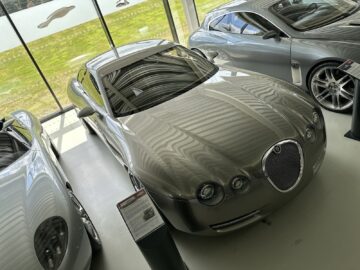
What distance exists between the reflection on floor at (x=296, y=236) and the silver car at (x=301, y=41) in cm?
44

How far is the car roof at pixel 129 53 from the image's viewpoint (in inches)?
97.0

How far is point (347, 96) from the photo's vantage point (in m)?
2.51

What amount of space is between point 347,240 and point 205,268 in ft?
2.72

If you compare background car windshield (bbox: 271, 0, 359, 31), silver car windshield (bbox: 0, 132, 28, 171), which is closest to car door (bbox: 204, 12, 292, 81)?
background car windshield (bbox: 271, 0, 359, 31)

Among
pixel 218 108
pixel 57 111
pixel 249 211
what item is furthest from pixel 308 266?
pixel 57 111

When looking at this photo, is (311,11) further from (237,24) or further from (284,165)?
(284,165)

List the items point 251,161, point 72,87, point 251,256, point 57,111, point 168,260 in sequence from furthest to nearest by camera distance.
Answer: point 57,111, point 72,87, point 251,256, point 251,161, point 168,260

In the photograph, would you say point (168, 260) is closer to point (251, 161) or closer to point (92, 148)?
point (251, 161)

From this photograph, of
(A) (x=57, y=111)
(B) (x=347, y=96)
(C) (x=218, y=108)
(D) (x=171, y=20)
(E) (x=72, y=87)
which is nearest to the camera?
(C) (x=218, y=108)

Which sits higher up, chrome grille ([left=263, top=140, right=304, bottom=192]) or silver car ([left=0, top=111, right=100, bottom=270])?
silver car ([left=0, top=111, right=100, bottom=270])

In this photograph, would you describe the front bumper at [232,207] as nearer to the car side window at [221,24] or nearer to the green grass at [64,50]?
the car side window at [221,24]

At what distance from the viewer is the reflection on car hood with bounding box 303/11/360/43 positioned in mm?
2389

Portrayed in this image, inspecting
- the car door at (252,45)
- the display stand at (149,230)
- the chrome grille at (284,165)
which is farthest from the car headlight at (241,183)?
the car door at (252,45)

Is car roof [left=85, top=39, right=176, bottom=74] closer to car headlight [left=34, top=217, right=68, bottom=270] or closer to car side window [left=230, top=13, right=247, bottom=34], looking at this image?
car side window [left=230, top=13, right=247, bottom=34]
